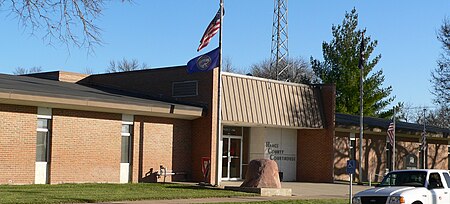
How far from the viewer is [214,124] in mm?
32281

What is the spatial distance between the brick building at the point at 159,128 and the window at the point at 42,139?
0.13 feet

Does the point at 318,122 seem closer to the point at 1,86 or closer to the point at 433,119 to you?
the point at 1,86

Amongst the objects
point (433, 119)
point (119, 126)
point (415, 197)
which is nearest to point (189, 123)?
point (119, 126)

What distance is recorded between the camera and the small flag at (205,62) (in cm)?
2952

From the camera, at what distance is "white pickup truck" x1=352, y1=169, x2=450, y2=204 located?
17.1 m

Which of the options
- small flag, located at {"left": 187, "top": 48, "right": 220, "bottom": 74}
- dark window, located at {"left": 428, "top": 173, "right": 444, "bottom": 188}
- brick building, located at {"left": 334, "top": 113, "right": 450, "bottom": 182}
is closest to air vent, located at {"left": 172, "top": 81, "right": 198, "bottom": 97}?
small flag, located at {"left": 187, "top": 48, "right": 220, "bottom": 74}

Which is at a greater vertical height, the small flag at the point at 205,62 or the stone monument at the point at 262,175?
the small flag at the point at 205,62

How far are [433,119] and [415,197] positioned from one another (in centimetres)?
7189

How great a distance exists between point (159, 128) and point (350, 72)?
103 ft

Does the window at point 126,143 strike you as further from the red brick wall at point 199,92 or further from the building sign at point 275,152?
the building sign at point 275,152

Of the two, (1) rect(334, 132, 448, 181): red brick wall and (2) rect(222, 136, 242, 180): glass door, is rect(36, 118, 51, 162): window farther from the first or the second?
(1) rect(334, 132, 448, 181): red brick wall

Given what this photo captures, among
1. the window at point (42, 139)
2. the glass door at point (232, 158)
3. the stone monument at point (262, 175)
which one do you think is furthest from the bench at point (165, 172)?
the window at point (42, 139)

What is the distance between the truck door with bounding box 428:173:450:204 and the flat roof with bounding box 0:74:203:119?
14184 millimetres

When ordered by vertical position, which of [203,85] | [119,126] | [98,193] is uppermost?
[203,85]
